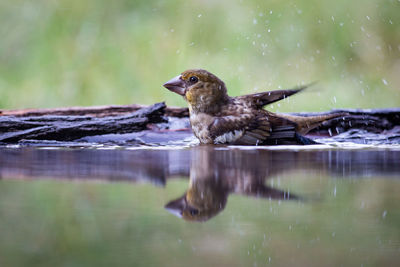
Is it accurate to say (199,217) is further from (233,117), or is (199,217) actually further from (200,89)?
(200,89)

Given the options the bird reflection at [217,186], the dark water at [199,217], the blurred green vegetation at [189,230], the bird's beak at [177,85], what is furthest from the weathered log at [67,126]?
the blurred green vegetation at [189,230]

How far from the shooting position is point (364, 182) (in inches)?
62.2

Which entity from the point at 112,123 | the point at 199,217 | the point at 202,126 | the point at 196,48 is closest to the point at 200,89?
the point at 202,126

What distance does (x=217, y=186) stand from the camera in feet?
4.60

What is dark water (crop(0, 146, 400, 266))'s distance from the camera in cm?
78

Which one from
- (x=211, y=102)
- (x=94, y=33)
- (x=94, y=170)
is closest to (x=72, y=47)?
(x=94, y=33)

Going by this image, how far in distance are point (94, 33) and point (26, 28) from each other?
84 cm

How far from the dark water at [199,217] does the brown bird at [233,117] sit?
142 cm

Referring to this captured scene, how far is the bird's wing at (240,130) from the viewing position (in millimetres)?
3279

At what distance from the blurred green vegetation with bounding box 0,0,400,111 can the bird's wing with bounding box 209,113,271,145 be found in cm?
310

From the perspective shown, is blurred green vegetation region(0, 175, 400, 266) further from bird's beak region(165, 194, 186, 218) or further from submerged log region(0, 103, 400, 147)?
submerged log region(0, 103, 400, 147)

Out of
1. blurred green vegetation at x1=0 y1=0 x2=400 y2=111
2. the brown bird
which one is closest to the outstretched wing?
the brown bird

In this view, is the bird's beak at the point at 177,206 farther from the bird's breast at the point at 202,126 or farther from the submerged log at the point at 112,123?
the submerged log at the point at 112,123

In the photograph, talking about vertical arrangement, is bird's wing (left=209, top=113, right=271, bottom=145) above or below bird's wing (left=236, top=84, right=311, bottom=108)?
below
